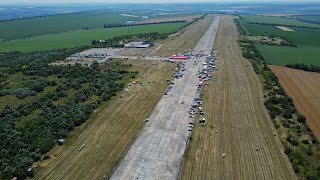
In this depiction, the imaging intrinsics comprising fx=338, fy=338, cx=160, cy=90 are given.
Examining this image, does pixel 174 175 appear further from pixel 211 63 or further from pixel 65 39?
pixel 65 39

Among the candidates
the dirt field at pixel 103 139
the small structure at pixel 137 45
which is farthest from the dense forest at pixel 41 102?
the small structure at pixel 137 45

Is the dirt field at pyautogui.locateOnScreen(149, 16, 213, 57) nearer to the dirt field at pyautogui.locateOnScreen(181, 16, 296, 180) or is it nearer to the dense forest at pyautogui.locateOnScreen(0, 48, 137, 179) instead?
the dense forest at pyautogui.locateOnScreen(0, 48, 137, 179)

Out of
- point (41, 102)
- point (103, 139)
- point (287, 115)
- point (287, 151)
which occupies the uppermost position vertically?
point (41, 102)

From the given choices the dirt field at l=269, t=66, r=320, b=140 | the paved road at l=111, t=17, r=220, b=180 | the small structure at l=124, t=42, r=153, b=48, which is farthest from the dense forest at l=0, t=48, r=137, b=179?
the dirt field at l=269, t=66, r=320, b=140

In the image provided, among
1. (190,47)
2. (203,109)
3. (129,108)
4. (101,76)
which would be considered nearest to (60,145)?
(129,108)

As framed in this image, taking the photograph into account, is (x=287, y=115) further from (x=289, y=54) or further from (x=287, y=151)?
(x=289, y=54)

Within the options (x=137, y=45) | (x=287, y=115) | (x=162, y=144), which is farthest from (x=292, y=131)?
(x=137, y=45)
